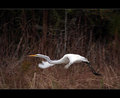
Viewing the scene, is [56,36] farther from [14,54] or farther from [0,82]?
[0,82]

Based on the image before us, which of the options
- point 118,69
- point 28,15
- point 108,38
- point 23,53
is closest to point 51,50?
point 23,53

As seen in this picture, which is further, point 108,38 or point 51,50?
point 108,38

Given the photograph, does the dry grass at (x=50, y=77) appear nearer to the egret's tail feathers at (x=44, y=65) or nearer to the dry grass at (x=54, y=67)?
the dry grass at (x=54, y=67)

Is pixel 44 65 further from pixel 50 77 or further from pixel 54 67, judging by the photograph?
pixel 54 67

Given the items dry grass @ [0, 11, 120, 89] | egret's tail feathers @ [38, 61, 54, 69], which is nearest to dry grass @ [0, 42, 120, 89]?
dry grass @ [0, 11, 120, 89]

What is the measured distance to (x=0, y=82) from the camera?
171 inches

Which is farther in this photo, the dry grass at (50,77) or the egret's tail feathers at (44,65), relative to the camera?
the egret's tail feathers at (44,65)

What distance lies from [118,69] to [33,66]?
1735 millimetres

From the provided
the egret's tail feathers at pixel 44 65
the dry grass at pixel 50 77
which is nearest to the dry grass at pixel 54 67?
the dry grass at pixel 50 77

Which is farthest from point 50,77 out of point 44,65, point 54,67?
point 54,67

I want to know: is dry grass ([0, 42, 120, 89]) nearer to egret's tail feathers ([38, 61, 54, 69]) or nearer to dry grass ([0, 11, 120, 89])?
dry grass ([0, 11, 120, 89])

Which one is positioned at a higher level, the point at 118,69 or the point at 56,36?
the point at 56,36

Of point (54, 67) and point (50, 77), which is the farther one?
point (54, 67)

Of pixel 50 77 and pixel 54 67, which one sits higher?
pixel 54 67
